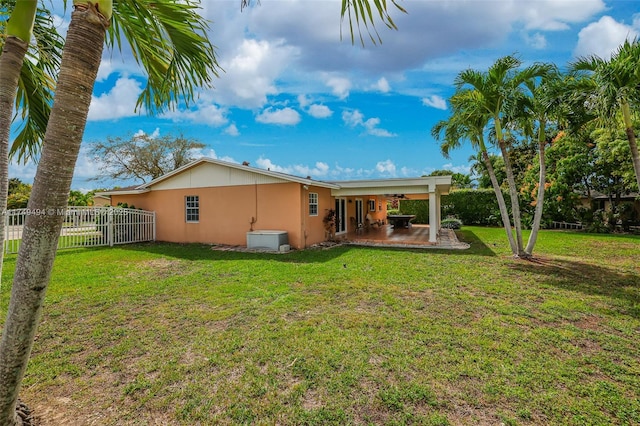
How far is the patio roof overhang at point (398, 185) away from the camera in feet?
42.6

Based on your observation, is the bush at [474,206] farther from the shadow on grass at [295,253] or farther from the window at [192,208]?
the window at [192,208]

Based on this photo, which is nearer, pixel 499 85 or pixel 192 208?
pixel 499 85

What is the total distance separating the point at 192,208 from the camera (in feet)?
47.9

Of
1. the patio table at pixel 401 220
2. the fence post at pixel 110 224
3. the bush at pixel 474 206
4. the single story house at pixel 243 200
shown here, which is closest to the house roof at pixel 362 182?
the single story house at pixel 243 200

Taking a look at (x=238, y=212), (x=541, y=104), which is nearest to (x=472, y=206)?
(x=541, y=104)

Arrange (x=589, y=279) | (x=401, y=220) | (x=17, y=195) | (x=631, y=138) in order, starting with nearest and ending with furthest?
(x=631, y=138) < (x=589, y=279) < (x=401, y=220) < (x=17, y=195)

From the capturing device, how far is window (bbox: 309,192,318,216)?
13.1 meters

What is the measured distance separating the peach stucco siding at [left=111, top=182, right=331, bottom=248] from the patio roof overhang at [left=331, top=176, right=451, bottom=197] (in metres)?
1.47

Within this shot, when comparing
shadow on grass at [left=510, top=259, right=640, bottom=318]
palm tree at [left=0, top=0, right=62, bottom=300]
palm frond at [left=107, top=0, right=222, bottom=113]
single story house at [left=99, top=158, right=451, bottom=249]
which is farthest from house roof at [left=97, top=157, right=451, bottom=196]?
palm tree at [left=0, top=0, right=62, bottom=300]

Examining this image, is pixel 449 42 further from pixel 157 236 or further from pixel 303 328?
pixel 157 236

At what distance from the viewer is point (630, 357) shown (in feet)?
11.9

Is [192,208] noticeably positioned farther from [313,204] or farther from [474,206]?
[474,206]

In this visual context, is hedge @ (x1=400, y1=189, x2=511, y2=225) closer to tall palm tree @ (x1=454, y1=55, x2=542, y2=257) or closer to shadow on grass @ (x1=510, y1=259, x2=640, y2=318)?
shadow on grass @ (x1=510, y1=259, x2=640, y2=318)

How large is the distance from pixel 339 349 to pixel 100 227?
14.2 m
